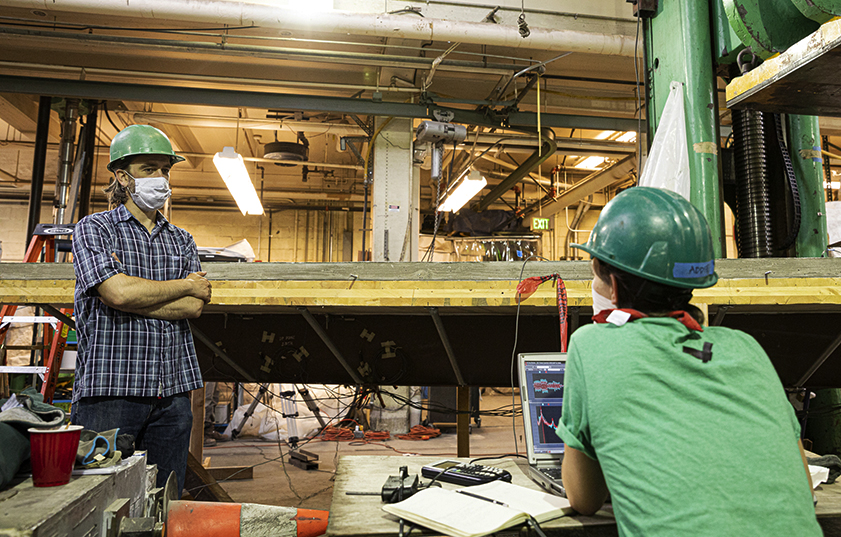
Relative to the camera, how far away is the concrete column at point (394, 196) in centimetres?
615

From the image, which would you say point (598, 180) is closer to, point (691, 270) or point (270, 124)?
point (270, 124)

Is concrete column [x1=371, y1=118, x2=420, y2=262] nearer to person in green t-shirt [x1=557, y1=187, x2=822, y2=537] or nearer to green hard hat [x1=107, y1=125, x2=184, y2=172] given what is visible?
green hard hat [x1=107, y1=125, x2=184, y2=172]

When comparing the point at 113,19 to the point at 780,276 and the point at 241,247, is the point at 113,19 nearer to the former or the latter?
the point at 241,247

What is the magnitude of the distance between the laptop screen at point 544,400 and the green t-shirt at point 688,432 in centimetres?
68

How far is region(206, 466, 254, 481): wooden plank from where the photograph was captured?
505cm

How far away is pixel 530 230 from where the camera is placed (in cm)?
1059

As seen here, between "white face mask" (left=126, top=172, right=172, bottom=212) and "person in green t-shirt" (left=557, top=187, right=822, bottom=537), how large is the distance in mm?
1824

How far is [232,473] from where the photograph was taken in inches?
202

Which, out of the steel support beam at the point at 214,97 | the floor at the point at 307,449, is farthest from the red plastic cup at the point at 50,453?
the steel support beam at the point at 214,97

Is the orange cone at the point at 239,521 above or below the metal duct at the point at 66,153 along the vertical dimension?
below

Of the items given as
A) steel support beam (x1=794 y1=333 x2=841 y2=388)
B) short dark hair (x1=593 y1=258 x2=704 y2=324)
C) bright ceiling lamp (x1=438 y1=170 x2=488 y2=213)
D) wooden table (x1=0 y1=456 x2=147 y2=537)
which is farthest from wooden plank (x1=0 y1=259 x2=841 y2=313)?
bright ceiling lamp (x1=438 y1=170 x2=488 y2=213)

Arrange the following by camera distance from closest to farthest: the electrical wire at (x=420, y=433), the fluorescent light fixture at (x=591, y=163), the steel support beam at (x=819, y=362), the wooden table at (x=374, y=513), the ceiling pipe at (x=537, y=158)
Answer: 1. the wooden table at (x=374, y=513)
2. the steel support beam at (x=819, y=362)
3. the ceiling pipe at (x=537, y=158)
4. the electrical wire at (x=420, y=433)
5. the fluorescent light fixture at (x=591, y=163)

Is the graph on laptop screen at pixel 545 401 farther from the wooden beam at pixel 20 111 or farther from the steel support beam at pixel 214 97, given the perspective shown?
the wooden beam at pixel 20 111

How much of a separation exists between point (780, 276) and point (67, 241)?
15.1 ft
